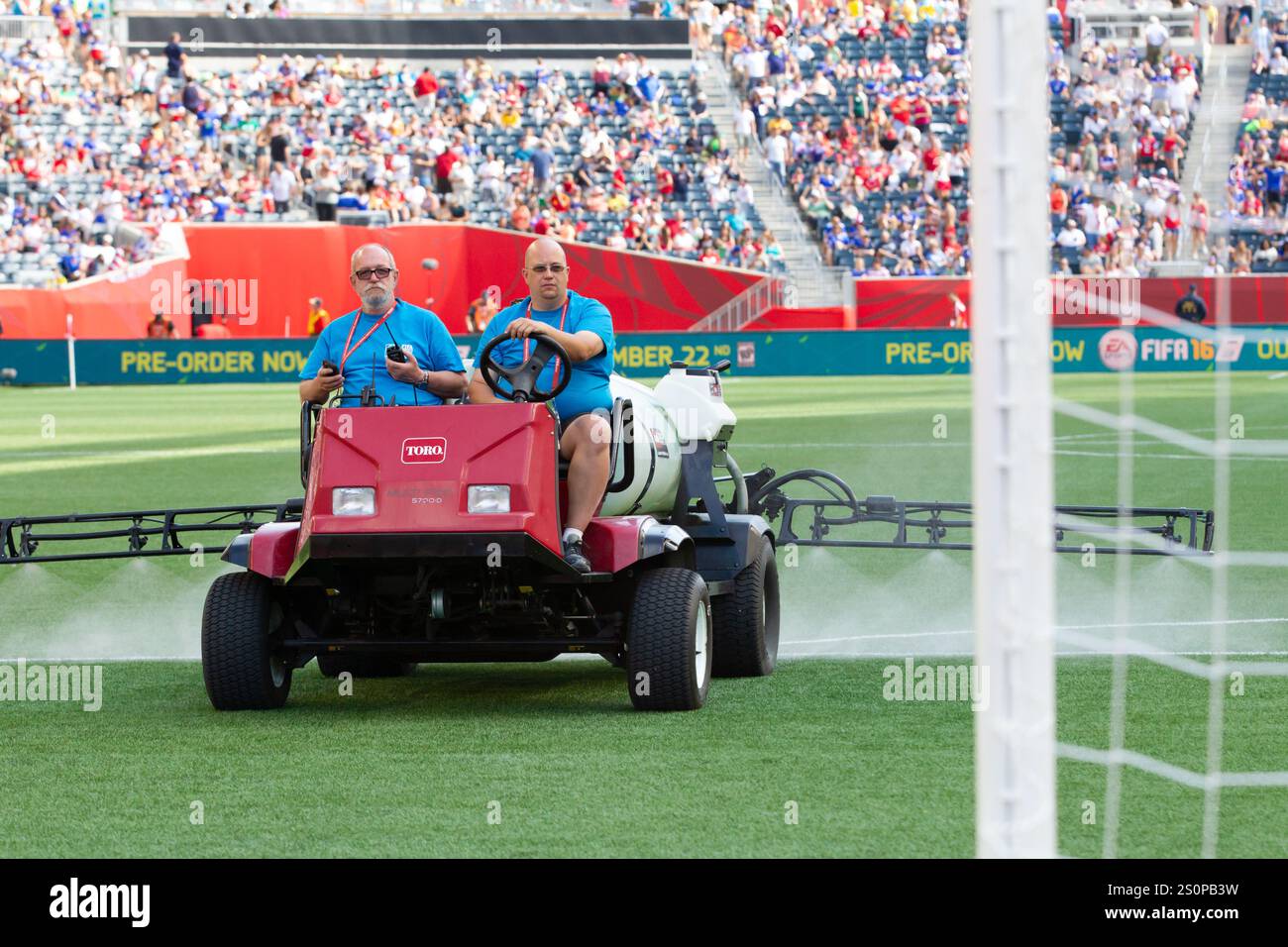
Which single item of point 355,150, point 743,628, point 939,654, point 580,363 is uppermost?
point 355,150

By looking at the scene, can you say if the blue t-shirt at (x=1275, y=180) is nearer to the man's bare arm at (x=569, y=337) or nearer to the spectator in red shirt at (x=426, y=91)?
the man's bare arm at (x=569, y=337)

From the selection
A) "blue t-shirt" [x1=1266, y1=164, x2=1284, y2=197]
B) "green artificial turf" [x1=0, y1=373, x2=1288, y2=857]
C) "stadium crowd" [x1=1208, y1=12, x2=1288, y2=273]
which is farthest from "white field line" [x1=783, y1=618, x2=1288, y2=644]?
"blue t-shirt" [x1=1266, y1=164, x2=1284, y2=197]

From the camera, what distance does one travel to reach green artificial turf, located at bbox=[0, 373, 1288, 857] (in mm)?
5469

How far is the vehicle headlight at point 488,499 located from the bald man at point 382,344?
744 mm

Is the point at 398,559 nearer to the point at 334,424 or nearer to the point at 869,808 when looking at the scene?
the point at 334,424

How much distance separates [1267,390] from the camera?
93.5 ft

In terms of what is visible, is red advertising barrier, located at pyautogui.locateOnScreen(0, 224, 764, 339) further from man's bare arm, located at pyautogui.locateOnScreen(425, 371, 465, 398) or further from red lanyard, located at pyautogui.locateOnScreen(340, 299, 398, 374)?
man's bare arm, located at pyautogui.locateOnScreen(425, 371, 465, 398)

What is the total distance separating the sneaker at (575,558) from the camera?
731 cm

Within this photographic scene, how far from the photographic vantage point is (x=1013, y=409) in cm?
362

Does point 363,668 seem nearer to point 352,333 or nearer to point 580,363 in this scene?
point 352,333

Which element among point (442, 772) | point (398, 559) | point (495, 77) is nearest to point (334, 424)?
point (398, 559)

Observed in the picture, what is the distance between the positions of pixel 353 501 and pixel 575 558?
0.82 meters

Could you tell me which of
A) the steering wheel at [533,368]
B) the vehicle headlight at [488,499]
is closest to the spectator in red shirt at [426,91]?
the steering wheel at [533,368]

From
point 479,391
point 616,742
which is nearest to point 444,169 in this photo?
point 479,391
